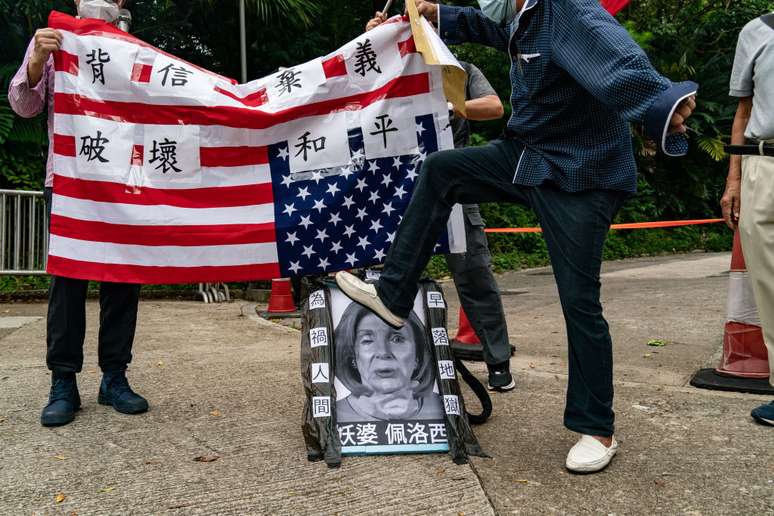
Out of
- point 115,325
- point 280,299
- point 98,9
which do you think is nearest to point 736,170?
point 115,325

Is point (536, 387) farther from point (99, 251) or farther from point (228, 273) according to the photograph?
point (99, 251)

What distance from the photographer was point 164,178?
12.0 ft

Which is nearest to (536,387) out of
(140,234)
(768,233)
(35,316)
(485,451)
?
(485,451)

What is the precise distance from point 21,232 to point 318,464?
7.71m

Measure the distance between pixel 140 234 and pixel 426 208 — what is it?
1.58m

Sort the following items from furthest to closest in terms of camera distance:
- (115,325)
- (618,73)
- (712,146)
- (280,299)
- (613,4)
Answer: (712,146)
(280,299)
(613,4)
(115,325)
(618,73)

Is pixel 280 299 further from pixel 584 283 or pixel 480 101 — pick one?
pixel 584 283

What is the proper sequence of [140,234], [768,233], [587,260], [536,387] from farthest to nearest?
[536,387]
[140,234]
[768,233]
[587,260]

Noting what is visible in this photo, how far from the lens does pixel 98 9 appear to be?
3.73 m

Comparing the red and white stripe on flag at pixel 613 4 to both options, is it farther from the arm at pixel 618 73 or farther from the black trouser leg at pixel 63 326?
the black trouser leg at pixel 63 326

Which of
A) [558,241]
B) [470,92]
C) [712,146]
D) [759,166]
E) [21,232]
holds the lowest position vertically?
[21,232]

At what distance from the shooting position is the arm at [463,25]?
10.7 ft

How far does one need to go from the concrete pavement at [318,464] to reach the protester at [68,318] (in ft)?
0.32

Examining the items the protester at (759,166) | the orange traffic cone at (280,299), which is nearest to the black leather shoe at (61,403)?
the protester at (759,166)
